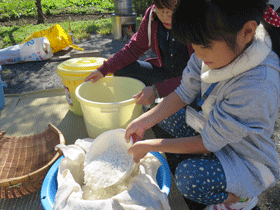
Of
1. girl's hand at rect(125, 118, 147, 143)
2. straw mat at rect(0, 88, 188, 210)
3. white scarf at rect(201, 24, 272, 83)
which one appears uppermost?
white scarf at rect(201, 24, 272, 83)

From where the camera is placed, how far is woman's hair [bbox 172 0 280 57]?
560mm

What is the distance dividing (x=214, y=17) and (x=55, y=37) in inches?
120

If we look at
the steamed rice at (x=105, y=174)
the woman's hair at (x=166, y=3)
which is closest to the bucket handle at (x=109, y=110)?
the steamed rice at (x=105, y=174)

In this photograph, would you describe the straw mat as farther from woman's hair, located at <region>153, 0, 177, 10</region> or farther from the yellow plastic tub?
woman's hair, located at <region>153, 0, 177, 10</region>

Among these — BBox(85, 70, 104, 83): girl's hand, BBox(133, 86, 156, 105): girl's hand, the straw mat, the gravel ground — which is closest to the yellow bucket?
BBox(85, 70, 104, 83): girl's hand

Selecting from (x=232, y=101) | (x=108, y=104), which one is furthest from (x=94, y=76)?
(x=232, y=101)

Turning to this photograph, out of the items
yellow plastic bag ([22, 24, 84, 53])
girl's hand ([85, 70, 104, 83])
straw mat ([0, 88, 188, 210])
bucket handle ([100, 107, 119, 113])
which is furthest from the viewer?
yellow plastic bag ([22, 24, 84, 53])

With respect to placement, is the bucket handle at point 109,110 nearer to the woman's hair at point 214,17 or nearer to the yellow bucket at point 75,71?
the yellow bucket at point 75,71

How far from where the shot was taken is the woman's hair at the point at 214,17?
22.0 inches

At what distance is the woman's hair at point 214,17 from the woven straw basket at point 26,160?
2.89ft

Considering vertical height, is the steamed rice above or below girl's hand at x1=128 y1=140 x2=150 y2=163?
below

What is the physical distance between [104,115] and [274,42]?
34.5 inches

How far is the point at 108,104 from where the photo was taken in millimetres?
1142

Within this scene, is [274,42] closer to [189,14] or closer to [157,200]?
[189,14]
